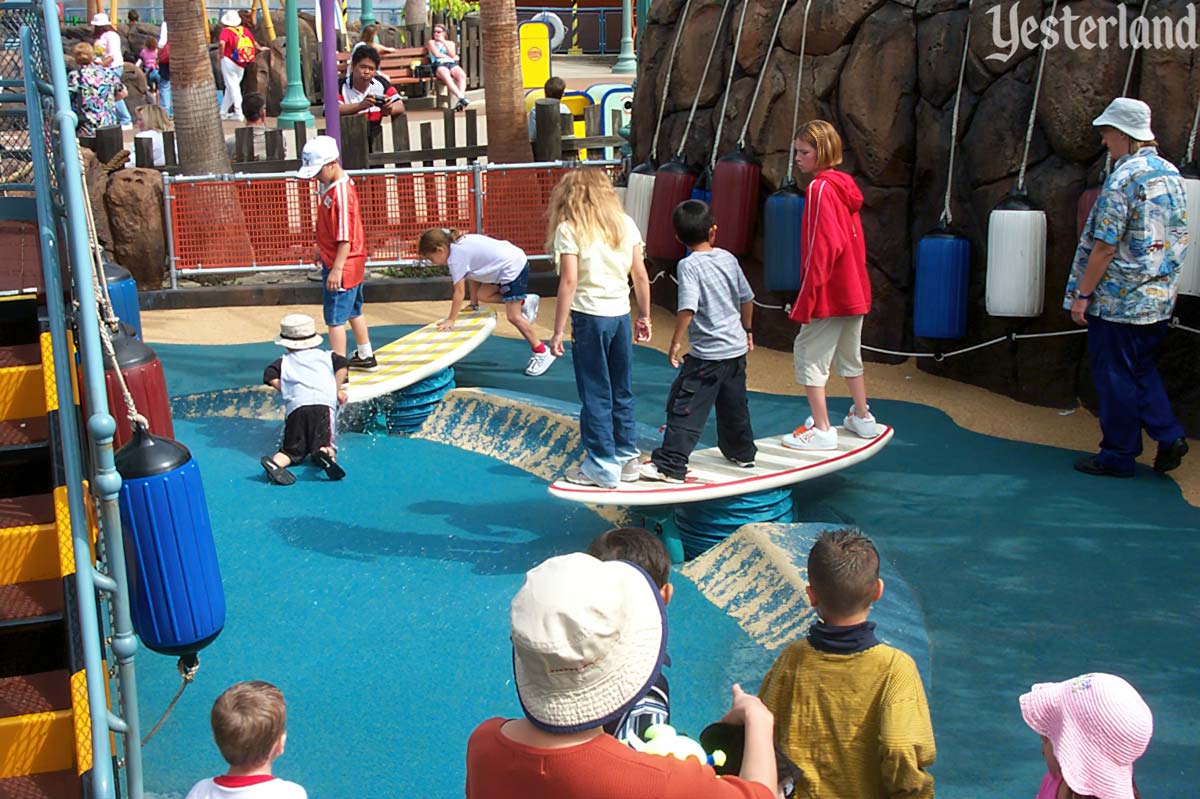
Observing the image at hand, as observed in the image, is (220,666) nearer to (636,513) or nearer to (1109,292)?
(636,513)

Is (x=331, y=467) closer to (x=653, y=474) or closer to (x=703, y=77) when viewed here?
(x=653, y=474)

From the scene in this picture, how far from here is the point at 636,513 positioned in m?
6.74

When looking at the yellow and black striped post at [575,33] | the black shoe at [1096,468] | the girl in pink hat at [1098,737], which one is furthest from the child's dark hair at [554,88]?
the yellow and black striped post at [575,33]

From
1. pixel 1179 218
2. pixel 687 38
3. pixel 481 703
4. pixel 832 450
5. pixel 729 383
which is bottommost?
pixel 481 703

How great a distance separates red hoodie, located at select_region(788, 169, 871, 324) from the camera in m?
6.48

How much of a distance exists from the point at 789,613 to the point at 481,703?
1338 millimetres

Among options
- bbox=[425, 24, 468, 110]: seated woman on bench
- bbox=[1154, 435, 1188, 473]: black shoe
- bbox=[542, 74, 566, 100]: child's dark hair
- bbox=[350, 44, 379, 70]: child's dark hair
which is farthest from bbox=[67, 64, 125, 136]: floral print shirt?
bbox=[1154, 435, 1188, 473]: black shoe

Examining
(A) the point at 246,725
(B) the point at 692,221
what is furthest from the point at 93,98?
(A) the point at 246,725

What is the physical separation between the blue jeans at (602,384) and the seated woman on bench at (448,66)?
55.2 feet

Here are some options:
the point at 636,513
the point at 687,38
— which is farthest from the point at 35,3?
the point at 687,38

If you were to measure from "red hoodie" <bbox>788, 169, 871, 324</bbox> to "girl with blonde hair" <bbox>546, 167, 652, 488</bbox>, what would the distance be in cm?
86

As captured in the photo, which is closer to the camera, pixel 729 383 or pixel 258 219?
pixel 729 383

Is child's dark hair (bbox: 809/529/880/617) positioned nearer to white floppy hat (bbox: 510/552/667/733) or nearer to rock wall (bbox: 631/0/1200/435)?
white floppy hat (bbox: 510/552/667/733)

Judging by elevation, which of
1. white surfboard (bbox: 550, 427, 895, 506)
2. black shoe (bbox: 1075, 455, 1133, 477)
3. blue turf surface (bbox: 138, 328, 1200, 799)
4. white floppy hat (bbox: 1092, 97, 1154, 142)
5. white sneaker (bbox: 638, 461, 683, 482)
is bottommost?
blue turf surface (bbox: 138, 328, 1200, 799)
